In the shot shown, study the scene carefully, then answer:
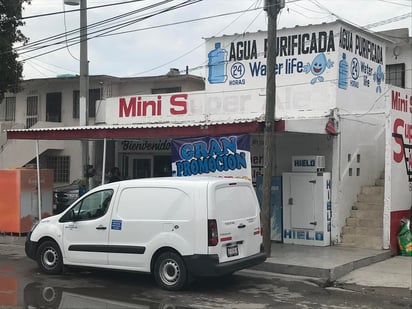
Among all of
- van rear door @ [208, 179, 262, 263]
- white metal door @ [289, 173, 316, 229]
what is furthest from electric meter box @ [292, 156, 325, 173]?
van rear door @ [208, 179, 262, 263]

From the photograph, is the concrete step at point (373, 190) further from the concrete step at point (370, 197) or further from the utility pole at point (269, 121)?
the utility pole at point (269, 121)

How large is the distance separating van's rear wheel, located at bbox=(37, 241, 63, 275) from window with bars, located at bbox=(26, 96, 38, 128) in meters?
16.2

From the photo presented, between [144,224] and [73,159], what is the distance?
1551 centimetres

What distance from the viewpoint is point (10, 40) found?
19797 mm

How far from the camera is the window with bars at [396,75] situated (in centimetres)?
1998

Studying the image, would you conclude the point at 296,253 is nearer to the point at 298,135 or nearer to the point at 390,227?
the point at 390,227

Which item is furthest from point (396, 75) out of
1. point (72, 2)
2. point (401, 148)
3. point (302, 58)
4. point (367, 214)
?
point (72, 2)

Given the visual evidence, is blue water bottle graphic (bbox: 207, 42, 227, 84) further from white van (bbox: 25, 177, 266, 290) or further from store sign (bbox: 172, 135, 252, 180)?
white van (bbox: 25, 177, 266, 290)

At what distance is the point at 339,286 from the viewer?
9586mm

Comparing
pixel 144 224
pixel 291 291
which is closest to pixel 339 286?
pixel 291 291

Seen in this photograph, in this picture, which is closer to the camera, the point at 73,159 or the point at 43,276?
the point at 43,276

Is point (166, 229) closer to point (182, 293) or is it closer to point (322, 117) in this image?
point (182, 293)

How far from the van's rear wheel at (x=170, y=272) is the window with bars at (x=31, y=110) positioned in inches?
720

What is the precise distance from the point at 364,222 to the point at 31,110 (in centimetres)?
1770
